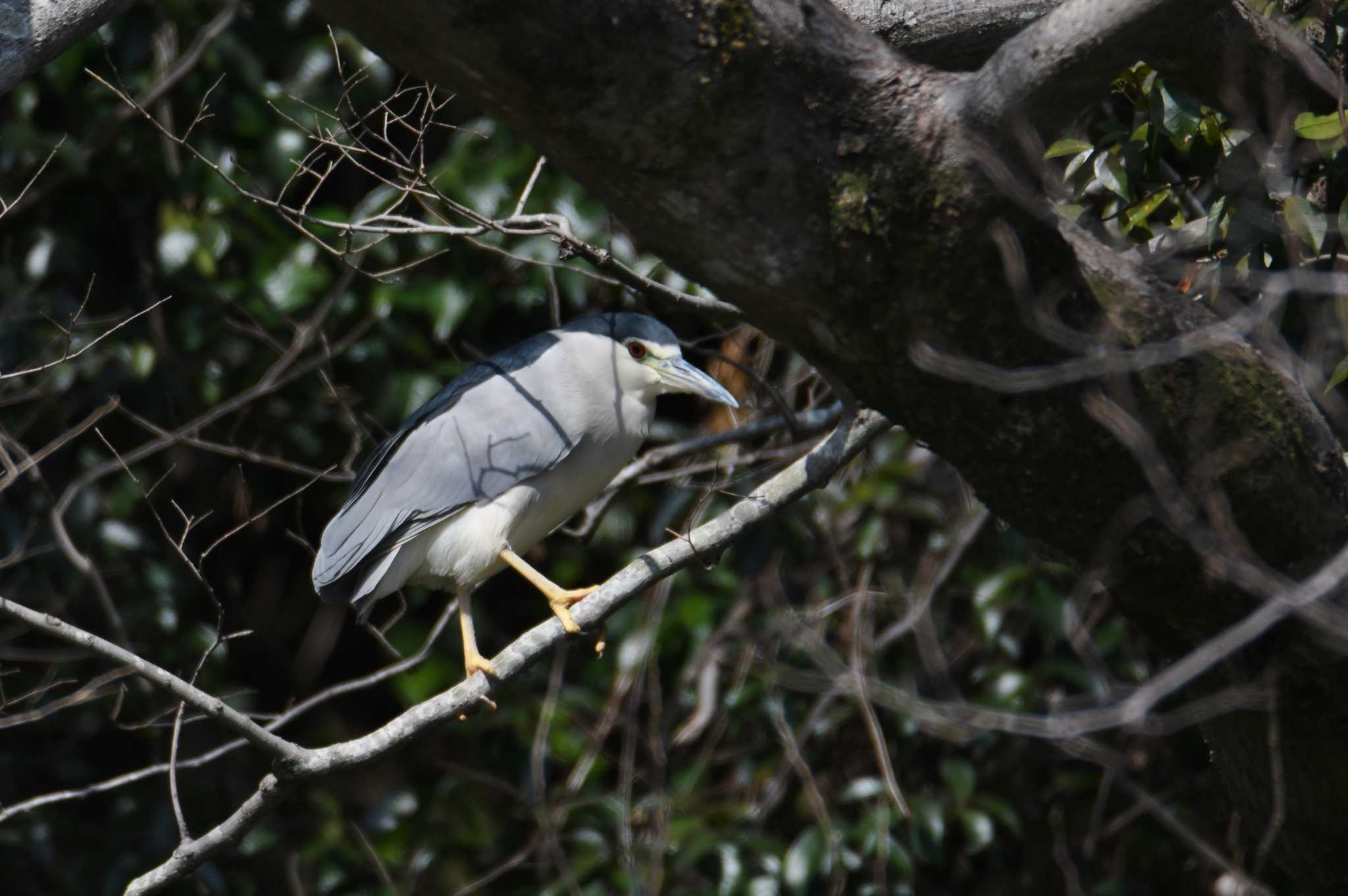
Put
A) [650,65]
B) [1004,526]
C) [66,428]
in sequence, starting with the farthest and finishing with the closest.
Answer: [66,428] < [1004,526] < [650,65]

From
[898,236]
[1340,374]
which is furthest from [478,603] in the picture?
[898,236]

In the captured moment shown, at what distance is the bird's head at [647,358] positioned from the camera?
3551mm

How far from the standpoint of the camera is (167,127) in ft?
13.4

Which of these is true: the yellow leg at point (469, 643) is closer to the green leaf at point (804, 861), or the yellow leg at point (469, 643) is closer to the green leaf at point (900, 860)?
the green leaf at point (804, 861)

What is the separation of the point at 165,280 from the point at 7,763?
5.38 feet

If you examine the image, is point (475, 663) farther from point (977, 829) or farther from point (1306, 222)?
point (1306, 222)

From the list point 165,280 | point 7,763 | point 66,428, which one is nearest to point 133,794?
point 7,763

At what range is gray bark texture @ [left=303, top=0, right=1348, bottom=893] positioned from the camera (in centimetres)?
168

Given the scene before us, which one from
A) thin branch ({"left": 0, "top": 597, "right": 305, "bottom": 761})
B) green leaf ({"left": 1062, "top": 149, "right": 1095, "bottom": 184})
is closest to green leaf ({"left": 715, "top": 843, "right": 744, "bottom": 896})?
thin branch ({"left": 0, "top": 597, "right": 305, "bottom": 761})

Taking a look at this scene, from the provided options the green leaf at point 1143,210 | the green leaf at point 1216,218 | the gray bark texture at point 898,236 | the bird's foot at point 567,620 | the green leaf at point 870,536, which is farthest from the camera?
the green leaf at point 870,536

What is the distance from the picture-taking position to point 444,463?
11.5 ft

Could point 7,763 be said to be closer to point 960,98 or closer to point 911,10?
point 911,10

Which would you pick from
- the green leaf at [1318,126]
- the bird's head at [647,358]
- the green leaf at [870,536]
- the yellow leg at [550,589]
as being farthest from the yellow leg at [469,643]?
the green leaf at [1318,126]

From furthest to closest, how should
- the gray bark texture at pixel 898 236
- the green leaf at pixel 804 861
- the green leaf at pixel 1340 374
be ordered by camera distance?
the green leaf at pixel 804 861 < the green leaf at pixel 1340 374 < the gray bark texture at pixel 898 236
